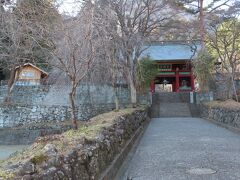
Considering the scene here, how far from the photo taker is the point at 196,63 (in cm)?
2778

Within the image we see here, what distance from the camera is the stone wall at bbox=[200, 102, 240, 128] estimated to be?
15.2 meters

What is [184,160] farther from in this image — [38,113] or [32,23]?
[38,113]

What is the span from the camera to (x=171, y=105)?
27734 mm

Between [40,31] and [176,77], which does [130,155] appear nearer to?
[40,31]

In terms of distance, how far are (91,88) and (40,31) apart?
17.0 metres

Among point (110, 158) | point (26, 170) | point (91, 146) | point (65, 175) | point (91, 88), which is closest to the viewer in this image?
point (26, 170)

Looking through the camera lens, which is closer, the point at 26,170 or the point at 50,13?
the point at 26,170

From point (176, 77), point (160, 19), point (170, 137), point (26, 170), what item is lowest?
point (170, 137)

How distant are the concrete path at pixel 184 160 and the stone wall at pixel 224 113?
2.92 meters

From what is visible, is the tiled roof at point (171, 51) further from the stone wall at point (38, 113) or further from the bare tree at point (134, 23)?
the bare tree at point (134, 23)

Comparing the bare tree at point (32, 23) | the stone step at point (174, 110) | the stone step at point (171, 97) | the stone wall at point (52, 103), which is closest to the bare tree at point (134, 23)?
the stone wall at point (52, 103)

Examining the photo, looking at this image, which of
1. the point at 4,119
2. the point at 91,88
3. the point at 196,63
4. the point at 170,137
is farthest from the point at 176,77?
the point at 170,137

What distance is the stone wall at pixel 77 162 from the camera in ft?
11.3

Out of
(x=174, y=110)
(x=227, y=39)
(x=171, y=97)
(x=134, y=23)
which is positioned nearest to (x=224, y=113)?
(x=134, y=23)
